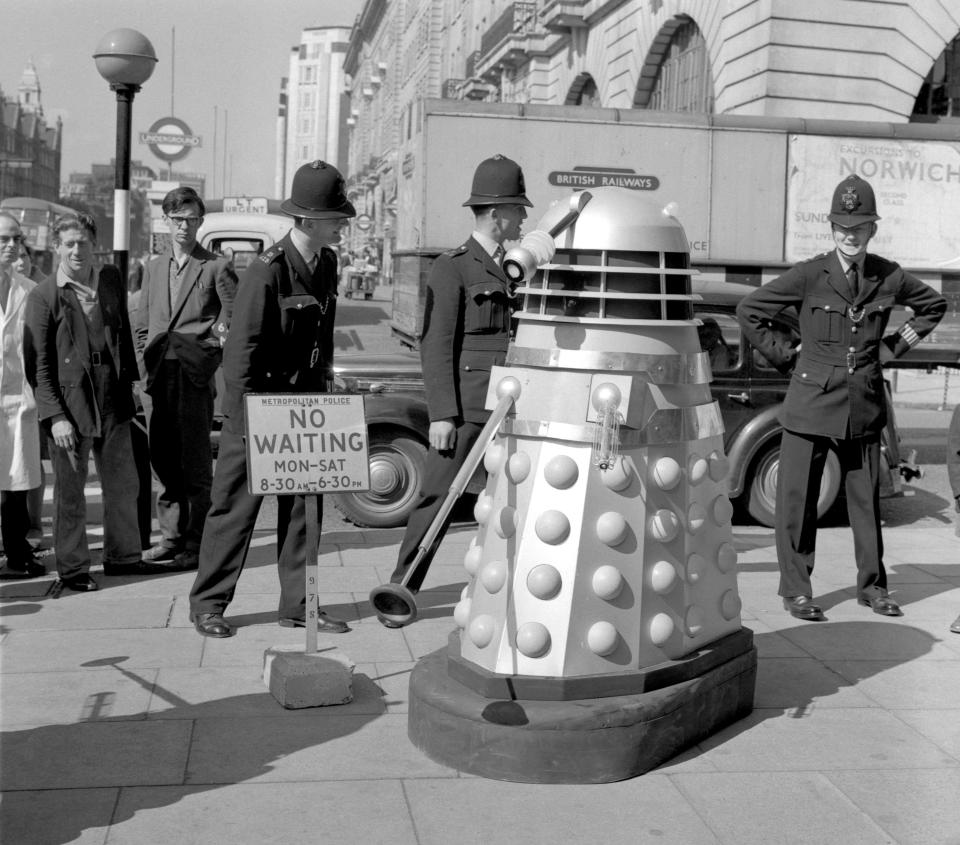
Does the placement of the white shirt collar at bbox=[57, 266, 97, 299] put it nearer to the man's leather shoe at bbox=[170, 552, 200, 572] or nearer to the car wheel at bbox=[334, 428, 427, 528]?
the man's leather shoe at bbox=[170, 552, 200, 572]

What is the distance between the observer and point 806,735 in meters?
4.82

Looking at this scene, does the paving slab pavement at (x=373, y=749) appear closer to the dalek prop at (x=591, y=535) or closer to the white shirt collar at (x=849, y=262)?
the dalek prop at (x=591, y=535)

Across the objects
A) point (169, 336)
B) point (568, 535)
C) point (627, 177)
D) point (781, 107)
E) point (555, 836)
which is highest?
point (781, 107)

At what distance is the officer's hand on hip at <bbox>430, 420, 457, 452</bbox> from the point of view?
6012mm

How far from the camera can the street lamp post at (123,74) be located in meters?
9.14

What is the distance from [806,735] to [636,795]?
911 millimetres

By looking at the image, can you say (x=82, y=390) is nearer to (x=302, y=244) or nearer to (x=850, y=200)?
(x=302, y=244)

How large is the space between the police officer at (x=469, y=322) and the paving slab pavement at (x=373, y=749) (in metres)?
0.95

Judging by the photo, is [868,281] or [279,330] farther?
[868,281]

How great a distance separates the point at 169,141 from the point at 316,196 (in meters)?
13.4

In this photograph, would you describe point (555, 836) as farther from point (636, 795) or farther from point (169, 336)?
point (169, 336)

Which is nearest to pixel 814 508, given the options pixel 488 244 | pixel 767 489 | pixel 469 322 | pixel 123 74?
pixel 469 322

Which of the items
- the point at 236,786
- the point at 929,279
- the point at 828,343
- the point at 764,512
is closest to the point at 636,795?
the point at 236,786

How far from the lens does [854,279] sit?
6578mm
